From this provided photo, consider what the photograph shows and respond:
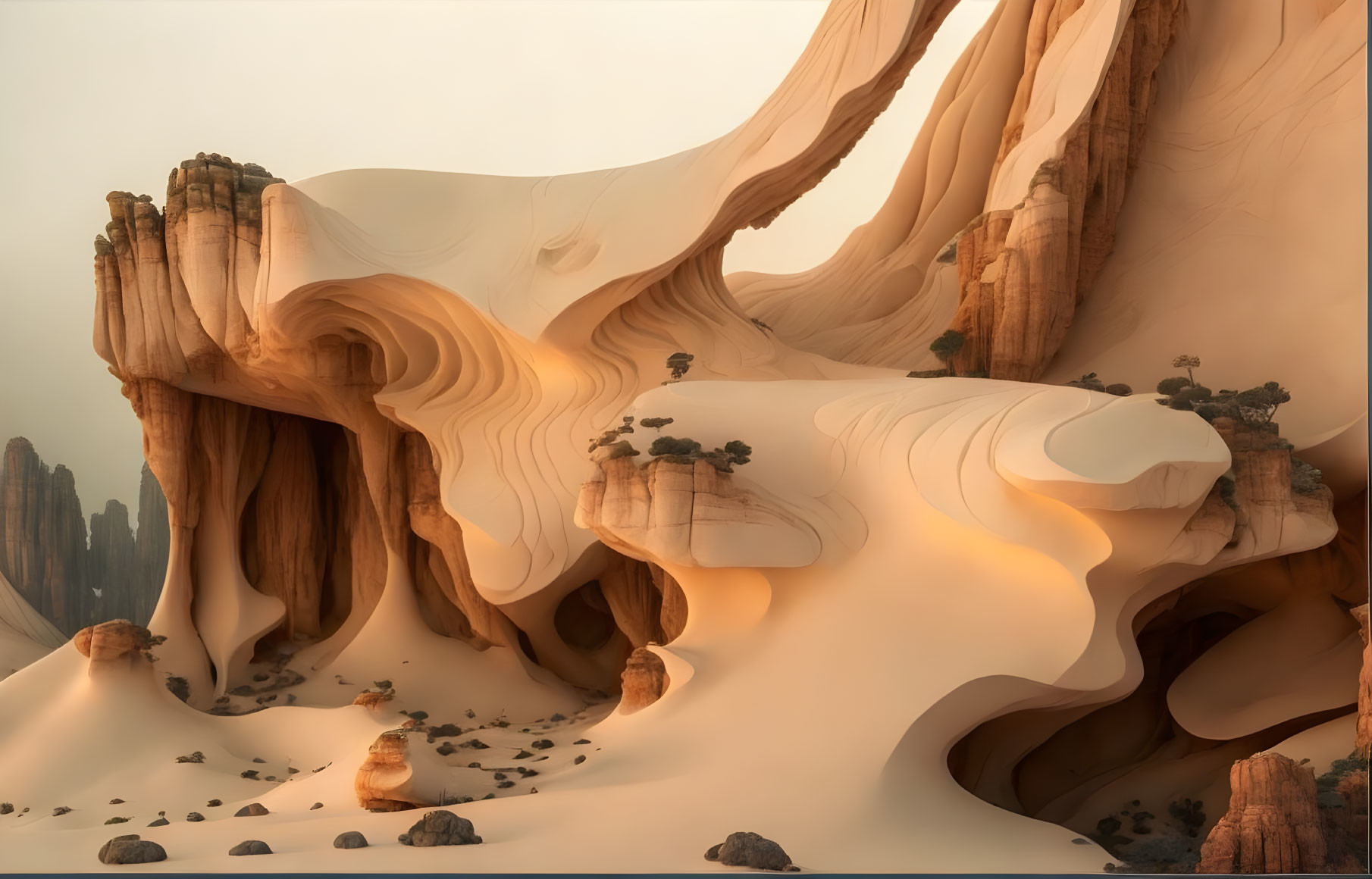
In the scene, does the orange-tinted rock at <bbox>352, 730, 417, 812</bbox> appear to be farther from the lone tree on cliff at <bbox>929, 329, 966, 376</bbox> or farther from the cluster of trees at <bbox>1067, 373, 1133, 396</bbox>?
the lone tree on cliff at <bbox>929, 329, 966, 376</bbox>

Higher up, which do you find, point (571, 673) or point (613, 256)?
point (613, 256)

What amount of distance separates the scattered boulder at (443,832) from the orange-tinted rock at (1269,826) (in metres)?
8.95

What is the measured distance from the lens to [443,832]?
16031mm

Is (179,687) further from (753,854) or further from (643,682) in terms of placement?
(753,854)

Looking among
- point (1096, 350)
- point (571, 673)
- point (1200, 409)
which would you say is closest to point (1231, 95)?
point (1096, 350)

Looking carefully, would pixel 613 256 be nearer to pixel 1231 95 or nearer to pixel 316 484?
pixel 316 484

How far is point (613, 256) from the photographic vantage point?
88.2 ft

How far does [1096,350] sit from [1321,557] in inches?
256

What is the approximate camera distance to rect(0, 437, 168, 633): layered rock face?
43281mm

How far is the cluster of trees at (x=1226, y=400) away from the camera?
21219 mm

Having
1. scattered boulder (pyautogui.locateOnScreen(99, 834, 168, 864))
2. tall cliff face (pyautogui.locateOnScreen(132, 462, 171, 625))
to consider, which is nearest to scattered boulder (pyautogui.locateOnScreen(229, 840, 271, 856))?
scattered boulder (pyautogui.locateOnScreen(99, 834, 168, 864))

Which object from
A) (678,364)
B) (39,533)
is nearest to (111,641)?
(678,364)

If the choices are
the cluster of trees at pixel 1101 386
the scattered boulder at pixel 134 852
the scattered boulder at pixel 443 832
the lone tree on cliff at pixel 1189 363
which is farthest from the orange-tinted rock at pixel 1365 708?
the scattered boulder at pixel 134 852

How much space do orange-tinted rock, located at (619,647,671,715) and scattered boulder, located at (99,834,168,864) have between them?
8.15m
